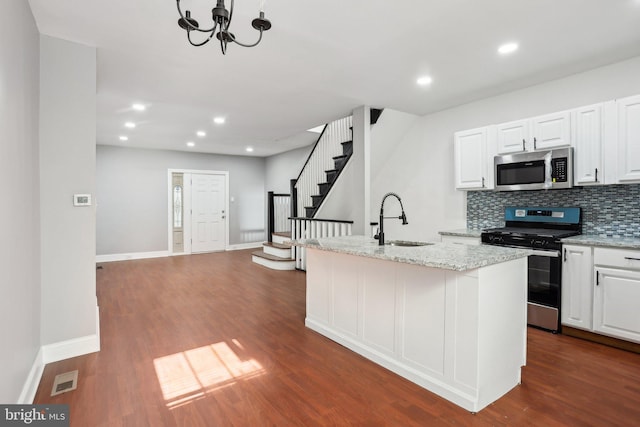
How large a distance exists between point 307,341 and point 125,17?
302 cm

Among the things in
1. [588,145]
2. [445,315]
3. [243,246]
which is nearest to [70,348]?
[445,315]

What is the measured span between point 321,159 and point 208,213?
393 cm

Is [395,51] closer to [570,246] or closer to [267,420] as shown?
[570,246]

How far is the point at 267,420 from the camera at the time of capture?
6.24 ft

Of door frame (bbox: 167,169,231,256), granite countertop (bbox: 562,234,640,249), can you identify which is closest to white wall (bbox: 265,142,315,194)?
door frame (bbox: 167,169,231,256)

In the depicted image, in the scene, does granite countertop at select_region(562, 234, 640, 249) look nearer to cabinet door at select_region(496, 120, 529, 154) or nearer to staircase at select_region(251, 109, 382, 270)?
cabinet door at select_region(496, 120, 529, 154)

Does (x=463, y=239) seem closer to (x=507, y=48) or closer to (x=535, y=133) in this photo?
(x=535, y=133)

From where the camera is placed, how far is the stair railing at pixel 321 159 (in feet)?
18.6

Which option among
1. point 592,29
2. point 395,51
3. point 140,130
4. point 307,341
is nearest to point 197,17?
point 395,51

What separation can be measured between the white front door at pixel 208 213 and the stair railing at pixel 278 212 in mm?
1546

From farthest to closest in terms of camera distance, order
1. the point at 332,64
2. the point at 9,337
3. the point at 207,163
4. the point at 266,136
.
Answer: the point at 207,163
the point at 266,136
the point at 332,64
the point at 9,337

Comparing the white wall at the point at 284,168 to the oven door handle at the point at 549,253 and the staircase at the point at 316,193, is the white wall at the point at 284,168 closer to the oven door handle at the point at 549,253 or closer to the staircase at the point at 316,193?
the staircase at the point at 316,193

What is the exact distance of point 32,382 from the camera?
2209 millimetres

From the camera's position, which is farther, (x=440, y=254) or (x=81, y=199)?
(x=81, y=199)
